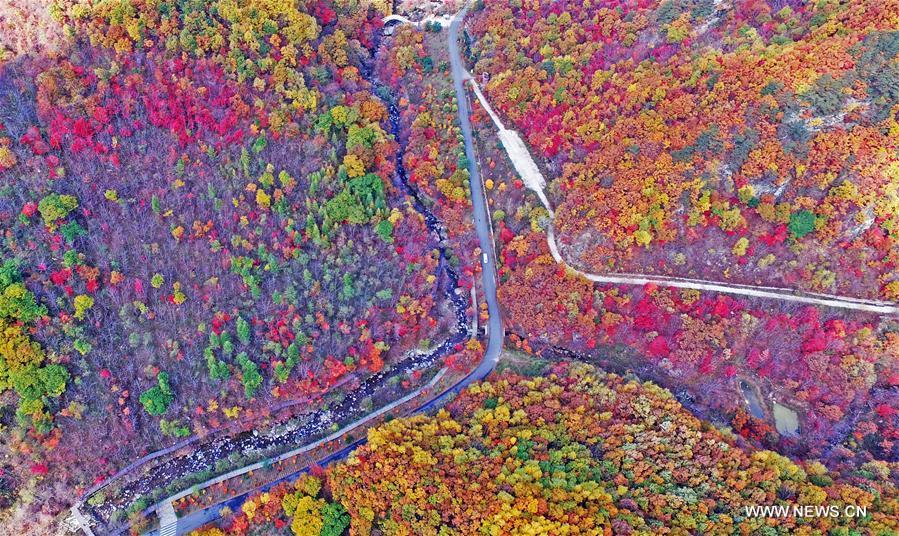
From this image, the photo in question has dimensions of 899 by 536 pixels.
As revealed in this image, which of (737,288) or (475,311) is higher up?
(475,311)

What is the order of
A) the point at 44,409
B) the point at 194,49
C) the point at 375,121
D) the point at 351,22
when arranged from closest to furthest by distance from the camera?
the point at 44,409 < the point at 194,49 < the point at 375,121 < the point at 351,22

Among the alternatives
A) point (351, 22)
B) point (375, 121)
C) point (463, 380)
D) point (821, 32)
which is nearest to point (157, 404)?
point (463, 380)

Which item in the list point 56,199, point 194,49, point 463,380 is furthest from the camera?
point 194,49

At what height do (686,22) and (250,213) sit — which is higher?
(686,22)

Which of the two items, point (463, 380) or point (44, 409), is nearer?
point (44, 409)

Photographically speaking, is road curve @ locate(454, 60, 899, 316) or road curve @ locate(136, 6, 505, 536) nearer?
road curve @ locate(136, 6, 505, 536)

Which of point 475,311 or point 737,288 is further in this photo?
point 475,311

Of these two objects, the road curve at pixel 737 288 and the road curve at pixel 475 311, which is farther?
the road curve at pixel 737 288

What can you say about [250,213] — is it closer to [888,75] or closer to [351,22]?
[351,22]
